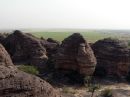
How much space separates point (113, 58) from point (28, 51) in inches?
778

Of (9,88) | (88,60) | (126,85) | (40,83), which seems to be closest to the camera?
(9,88)

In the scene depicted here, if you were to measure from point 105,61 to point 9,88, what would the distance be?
4599 cm

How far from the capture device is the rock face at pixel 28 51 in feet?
223

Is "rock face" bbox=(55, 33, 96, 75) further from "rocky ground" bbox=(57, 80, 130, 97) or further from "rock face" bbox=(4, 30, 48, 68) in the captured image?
"rock face" bbox=(4, 30, 48, 68)

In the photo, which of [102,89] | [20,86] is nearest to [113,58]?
[102,89]

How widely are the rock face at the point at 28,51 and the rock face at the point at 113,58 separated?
1227 centimetres

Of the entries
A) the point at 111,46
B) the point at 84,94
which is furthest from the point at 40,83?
the point at 111,46

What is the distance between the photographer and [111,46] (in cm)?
6650

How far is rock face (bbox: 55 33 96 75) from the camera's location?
5656cm

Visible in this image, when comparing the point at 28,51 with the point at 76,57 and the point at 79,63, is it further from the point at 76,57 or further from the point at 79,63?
the point at 79,63

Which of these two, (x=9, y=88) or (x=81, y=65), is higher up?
(x=9, y=88)

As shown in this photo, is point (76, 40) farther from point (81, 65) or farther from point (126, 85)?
point (126, 85)

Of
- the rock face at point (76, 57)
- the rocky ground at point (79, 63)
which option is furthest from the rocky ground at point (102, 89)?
the rock face at point (76, 57)

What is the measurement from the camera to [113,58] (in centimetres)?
6444
